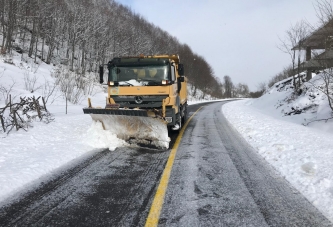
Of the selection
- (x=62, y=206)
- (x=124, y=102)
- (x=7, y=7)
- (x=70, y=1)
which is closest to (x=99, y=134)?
(x=124, y=102)

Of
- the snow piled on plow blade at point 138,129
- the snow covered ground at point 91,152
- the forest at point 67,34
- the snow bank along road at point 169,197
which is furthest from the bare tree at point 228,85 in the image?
the snow bank along road at point 169,197

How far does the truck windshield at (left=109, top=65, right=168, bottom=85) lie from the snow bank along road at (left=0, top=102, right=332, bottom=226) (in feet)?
9.59

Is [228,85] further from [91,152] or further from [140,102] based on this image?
[91,152]

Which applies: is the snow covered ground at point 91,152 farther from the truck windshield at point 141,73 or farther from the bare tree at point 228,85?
the bare tree at point 228,85

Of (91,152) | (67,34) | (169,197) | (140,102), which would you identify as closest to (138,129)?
(140,102)

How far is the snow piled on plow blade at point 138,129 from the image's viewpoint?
6.48m

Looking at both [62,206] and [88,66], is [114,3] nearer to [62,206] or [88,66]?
[88,66]

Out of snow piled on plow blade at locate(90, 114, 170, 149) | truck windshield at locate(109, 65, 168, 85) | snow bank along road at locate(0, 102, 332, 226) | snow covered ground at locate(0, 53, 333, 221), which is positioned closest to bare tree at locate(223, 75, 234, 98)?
snow covered ground at locate(0, 53, 333, 221)

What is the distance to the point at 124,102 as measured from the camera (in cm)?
751

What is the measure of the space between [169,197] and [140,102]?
4.28m

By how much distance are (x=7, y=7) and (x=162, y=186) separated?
116 feet

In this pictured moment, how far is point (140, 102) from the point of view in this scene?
7.41 meters

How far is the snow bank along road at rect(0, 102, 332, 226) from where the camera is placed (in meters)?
2.90

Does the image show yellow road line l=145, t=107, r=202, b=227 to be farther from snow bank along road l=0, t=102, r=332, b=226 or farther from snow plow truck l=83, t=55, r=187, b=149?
snow plow truck l=83, t=55, r=187, b=149
